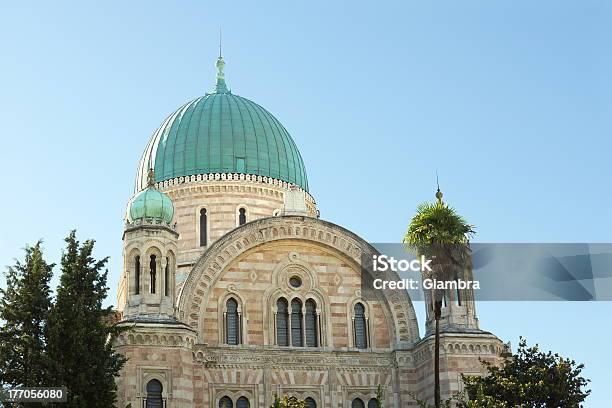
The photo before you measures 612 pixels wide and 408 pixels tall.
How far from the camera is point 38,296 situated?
28625 mm

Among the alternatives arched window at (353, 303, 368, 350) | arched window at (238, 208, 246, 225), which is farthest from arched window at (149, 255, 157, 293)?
arched window at (238, 208, 246, 225)

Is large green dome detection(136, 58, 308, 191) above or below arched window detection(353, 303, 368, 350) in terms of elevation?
above

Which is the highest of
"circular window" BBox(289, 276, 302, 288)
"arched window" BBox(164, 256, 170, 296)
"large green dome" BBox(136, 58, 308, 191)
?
"large green dome" BBox(136, 58, 308, 191)

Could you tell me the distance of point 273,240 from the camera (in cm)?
3706

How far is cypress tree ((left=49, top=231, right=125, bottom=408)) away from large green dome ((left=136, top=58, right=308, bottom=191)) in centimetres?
1448

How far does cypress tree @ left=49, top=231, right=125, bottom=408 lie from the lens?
27625mm

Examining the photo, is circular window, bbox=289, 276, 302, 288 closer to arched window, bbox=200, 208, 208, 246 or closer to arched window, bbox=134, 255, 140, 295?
arched window, bbox=134, 255, 140, 295

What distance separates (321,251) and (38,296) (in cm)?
1209

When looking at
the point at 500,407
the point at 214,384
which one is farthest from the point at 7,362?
the point at 500,407

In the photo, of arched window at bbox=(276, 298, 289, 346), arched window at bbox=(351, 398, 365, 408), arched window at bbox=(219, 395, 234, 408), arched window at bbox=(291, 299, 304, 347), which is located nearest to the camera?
arched window at bbox=(219, 395, 234, 408)

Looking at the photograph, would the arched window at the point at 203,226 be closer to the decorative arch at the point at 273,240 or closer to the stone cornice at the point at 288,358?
the decorative arch at the point at 273,240

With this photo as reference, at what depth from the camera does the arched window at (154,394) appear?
32656mm

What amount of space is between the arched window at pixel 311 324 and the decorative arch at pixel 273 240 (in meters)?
2.26

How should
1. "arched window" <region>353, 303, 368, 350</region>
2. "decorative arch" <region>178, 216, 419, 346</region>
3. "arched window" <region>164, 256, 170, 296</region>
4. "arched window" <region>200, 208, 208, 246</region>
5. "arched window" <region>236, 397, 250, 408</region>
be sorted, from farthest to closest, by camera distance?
"arched window" <region>200, 208, 208, 246</region> < "arched window" <region>353, 303, 368, 350</region> < "decorative arch" <region>178, 216, 419, 346</region> < "arched window" <region>236, 397, 250, 408</region> < "arched window" <region>164, 256, 170, 296</region>
